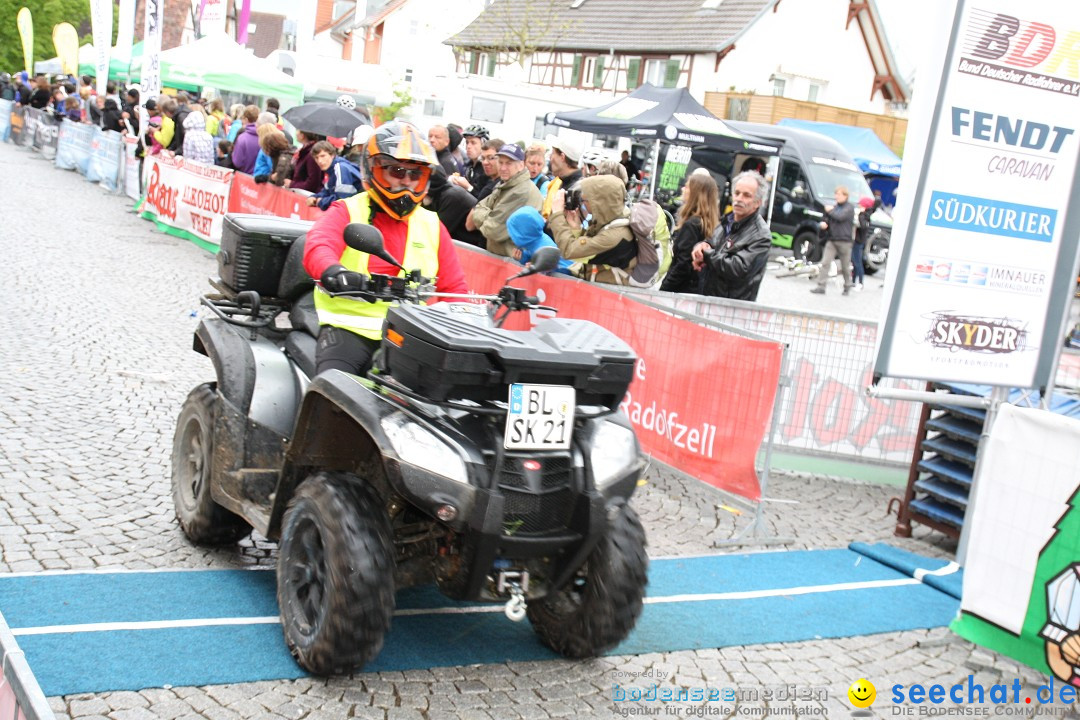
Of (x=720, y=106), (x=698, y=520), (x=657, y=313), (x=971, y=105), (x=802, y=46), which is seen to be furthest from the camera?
(x=802, y=46)

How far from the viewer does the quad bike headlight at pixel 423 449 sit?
12.6ft

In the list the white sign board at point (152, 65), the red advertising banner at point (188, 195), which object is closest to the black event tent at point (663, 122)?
the white sign board at point (152, 65)

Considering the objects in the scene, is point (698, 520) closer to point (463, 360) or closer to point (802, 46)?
point (463, 360)

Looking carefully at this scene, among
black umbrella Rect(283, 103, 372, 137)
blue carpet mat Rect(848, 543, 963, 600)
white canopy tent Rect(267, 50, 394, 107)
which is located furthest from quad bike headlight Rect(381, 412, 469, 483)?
white canopy tent Rect(267, 50, 394, 107)

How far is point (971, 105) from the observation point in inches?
232

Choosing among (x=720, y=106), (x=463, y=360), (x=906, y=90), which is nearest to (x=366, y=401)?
(x=463, y=360)

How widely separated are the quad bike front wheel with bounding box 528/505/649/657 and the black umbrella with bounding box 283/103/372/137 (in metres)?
A: 10.7

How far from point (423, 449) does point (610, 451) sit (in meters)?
0.74

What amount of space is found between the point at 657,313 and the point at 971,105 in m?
2.43

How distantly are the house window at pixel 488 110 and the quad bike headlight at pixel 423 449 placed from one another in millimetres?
26800

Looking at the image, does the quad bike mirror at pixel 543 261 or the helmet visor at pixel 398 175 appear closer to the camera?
the quad bike mirror at pixel 543 261

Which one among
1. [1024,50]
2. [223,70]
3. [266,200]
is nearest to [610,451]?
[1024,50]

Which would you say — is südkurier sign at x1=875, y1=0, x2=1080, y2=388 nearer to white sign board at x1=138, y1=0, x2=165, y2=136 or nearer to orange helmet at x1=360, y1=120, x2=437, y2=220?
orange helmet at x1=360, y1=120, x2=437, y2=220

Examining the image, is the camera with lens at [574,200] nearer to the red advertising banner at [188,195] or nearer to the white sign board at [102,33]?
the red advertising banner at [188,195]
